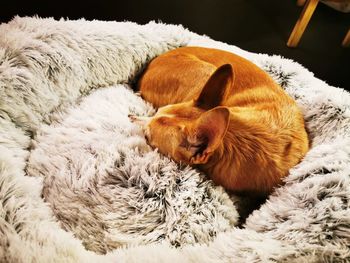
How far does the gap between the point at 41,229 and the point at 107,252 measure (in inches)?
8.8

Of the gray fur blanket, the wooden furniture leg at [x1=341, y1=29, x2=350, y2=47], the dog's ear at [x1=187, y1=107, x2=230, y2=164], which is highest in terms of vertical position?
the wooden furniture leg at [x1=341, y1=29, x2=350, y2=47]

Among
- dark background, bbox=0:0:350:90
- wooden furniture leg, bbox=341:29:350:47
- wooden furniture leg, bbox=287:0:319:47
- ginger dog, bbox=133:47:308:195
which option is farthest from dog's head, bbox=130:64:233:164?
wooden furniture leg, bbox=341:29:350:47

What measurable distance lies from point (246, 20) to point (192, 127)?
2224 millimetres

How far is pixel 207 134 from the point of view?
3.76ft

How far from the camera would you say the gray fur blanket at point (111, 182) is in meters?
1.01

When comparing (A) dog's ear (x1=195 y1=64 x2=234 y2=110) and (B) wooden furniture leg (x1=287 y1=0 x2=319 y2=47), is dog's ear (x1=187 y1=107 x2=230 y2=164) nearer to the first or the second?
(A) dog's ear (x1=195 y1=64 x2=234 y2=110)

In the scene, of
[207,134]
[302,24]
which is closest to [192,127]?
[207,134]

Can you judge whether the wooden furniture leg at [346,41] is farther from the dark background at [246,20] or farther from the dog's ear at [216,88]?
the dog's ear at [216,88]

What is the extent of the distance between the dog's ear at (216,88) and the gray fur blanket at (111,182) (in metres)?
0.28

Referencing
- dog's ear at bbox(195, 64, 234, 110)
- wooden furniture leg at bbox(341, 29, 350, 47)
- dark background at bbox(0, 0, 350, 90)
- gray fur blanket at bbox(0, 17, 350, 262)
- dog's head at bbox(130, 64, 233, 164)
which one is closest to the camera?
gray fur blanket at bbox(0, 17, 350, 262)

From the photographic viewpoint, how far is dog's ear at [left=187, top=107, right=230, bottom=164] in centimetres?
105

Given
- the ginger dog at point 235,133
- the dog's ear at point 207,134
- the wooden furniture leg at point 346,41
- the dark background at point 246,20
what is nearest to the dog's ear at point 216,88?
the ginger dog at point 235,133

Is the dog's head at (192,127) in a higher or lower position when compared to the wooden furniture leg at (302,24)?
lower

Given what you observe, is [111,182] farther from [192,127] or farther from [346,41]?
[346,41]
